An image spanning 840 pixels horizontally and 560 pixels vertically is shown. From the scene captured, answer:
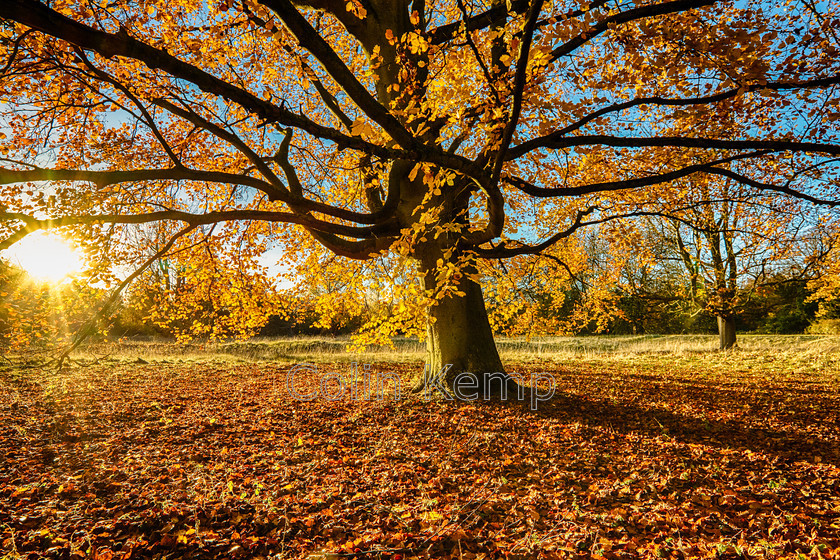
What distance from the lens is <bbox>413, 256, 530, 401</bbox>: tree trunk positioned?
678cm

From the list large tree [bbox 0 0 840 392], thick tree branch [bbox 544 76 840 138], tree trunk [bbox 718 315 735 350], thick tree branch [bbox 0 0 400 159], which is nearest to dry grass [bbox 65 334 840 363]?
tree trunk [bbox 718 315 735 350]

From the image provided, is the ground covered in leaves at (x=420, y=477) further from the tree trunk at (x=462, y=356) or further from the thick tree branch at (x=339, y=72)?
the thick tree branch at (x=339, y=72)

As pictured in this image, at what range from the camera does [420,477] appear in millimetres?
4094

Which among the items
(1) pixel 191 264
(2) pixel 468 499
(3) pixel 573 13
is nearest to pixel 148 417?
(1) pixel 191 264

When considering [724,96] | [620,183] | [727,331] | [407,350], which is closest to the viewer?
[724,96]

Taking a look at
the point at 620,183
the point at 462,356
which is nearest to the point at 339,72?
the point at 620,183

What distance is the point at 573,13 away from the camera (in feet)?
16.0

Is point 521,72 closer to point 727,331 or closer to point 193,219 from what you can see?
point 193,219

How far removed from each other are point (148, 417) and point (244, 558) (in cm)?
449

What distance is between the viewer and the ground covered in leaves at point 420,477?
2953mm

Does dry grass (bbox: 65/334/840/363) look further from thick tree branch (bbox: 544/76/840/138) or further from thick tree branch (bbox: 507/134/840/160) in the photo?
thick tree branch (bbox: 544/76/840/138)

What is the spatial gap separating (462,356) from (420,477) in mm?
2985

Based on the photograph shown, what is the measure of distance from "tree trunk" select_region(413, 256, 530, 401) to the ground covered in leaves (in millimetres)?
395

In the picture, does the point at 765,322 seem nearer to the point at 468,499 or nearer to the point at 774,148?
the point at 774,148
